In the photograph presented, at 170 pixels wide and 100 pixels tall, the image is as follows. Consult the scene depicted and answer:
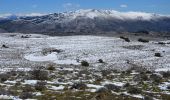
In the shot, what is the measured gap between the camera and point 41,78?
31.6m

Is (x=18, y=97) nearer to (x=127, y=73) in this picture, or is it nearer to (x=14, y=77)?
(x=14, y=77)

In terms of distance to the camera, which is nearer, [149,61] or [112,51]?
[149,61]

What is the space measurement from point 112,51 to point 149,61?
12957mm

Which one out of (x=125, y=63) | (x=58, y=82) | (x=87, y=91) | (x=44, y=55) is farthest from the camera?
(x=44, y=55)

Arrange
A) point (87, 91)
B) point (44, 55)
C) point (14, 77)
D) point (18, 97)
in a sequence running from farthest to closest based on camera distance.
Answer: point (44, 55) → point (14, 77) → point (87, 91) → point (18, 97)

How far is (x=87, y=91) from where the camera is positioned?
82.7 feet

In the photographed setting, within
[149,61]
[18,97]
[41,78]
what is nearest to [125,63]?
[149,61]

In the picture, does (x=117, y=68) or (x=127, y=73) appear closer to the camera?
(x=127, y=73)

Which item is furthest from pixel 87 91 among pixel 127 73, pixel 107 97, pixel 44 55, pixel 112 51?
pixel 112 51

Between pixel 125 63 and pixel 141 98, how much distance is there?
25.1 meters

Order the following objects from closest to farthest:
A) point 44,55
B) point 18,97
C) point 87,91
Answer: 1. point 18,97
2. point 87,91
3. point 44,55

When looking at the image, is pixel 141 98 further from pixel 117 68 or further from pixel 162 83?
pixel 117 68

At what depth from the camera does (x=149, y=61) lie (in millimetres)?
50156

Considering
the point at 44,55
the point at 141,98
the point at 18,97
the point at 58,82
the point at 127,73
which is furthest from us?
the point at 44,55
